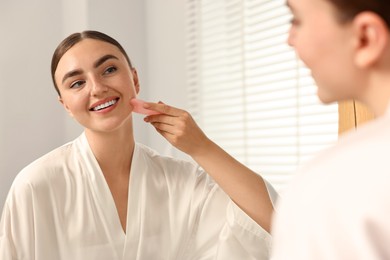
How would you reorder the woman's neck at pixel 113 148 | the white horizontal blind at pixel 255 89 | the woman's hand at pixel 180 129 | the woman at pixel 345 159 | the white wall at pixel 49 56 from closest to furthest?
the woman at pixel 345 159 → the woman's hand at pixel 180 129 → the woman's neck at pixel 113 148 → the white horizontal blind at pixel 255 89 → the white wall at pixel 49 56

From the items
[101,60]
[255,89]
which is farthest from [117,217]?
[255,89]

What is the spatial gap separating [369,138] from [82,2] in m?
2.20

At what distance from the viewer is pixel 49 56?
2.39 meters

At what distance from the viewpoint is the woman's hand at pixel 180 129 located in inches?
46.9

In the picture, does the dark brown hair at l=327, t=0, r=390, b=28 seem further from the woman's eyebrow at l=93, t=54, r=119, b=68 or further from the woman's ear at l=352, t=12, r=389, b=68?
the woman's eyebrow at l=93, t=54, r=119, b=68

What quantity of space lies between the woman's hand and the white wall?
1.26 meters

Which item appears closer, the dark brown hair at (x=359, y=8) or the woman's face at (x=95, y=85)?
the dark brown hair at (x=359, y=8)

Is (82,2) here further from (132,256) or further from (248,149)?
(132,256)

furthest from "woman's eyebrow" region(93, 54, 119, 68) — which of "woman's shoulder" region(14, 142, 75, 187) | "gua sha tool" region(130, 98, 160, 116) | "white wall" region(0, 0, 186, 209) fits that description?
"white wall" region(0, 0, 186, 209)

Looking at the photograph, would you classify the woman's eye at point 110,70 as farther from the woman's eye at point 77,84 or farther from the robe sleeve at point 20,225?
the robe sleeve at point 20,225

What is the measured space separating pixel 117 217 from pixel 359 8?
988 mm

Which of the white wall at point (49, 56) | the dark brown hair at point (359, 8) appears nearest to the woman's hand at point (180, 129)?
the dark brown hair at point (359, 8)

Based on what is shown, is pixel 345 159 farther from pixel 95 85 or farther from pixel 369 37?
pixel 95 85

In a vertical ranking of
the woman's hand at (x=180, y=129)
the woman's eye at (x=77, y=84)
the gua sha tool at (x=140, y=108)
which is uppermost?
the woman's eye at (x=77, y=84)
